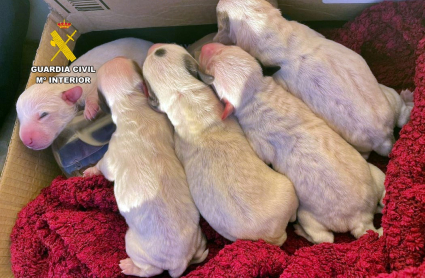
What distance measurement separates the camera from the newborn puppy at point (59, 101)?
1867 mm

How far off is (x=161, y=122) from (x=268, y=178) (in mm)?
556

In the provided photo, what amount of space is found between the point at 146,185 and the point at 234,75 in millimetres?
599

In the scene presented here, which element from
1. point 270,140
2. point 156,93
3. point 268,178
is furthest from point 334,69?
point 156,93

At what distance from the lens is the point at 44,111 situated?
6.21 ft

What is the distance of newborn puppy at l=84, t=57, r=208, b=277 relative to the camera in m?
1.51

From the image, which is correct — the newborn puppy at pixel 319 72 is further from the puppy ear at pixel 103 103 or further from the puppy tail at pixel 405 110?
the puppy ear at pixel 103 103

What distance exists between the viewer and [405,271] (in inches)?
45.4

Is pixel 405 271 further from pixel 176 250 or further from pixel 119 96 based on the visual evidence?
pixel 119 96

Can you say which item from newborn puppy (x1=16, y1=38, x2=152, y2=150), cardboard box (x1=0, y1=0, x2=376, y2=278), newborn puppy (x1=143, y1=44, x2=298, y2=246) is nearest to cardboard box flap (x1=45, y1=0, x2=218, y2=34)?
cardboard box (x1=0, y1=0, x2=376, y2=278)

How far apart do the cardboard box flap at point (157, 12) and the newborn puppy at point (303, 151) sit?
1.24 feet

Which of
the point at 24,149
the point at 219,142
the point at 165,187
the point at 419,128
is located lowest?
the point at 24,149

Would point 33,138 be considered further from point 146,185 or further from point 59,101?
point 146,185

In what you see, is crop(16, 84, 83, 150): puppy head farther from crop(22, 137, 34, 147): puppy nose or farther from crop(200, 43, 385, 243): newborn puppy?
crop(200, 43, 385, 243): newborn puppy

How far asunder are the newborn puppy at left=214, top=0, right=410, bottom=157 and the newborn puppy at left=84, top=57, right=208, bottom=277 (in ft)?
1.83
